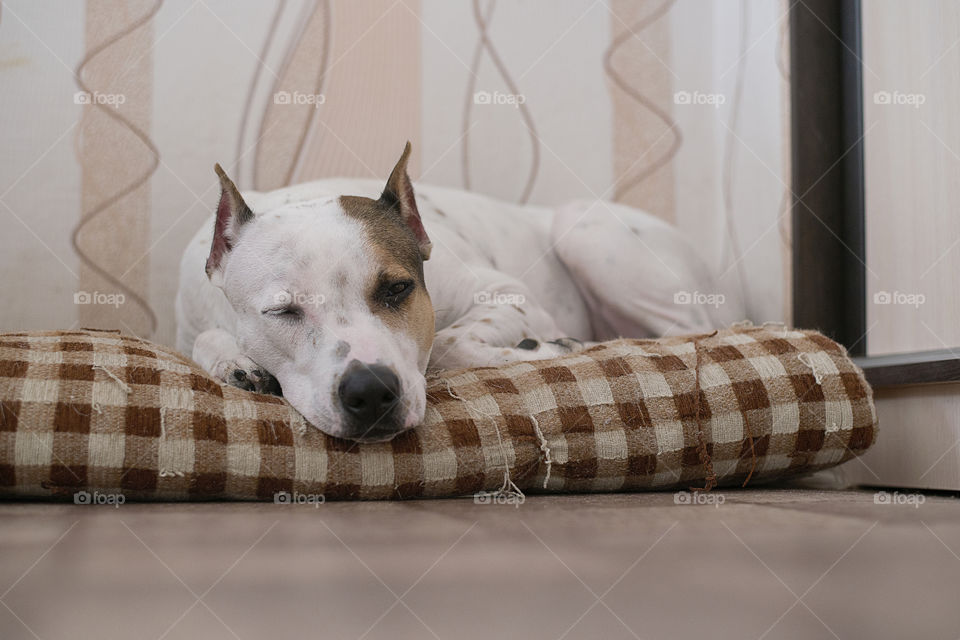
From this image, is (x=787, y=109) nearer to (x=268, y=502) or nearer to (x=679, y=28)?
(x=679, y=28)

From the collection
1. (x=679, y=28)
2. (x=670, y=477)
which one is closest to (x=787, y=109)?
(x=679, y=28)

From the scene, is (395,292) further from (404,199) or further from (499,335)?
(499,335)

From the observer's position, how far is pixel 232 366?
5.92 feet

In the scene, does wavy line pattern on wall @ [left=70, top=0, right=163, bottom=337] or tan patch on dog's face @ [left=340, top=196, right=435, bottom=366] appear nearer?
tan patch on dog's face @ [left=340, top=196, right=435, bottom=366]

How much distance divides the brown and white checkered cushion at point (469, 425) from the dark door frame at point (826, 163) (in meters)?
0.79

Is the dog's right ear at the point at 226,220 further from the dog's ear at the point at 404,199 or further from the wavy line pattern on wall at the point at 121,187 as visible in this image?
the wavy line pattern on wall at the point at 121,187

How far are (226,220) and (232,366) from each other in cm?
33

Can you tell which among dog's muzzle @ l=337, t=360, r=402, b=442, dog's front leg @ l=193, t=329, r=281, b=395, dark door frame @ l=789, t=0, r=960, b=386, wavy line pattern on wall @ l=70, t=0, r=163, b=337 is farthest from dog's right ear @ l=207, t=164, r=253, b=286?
dark door frame @ l=789, t=0, r=960, b=386

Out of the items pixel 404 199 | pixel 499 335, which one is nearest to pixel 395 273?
pixel 404 199

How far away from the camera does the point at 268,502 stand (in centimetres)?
152

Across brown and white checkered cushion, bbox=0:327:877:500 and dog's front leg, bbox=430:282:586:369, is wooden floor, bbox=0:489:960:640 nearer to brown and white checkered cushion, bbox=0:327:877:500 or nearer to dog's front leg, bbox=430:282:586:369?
brown and white checkered cushion, bbox=0:327:877:500

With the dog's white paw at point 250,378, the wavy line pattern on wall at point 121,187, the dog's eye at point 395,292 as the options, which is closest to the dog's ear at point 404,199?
the dog's eye at point 395,292

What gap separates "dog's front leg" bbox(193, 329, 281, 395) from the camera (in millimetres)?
1773

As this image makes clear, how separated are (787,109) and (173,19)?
2129 mm
